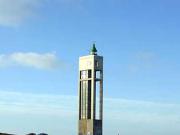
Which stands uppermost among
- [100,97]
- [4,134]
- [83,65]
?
[83,65]

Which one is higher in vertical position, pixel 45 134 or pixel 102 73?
pixel 102 73

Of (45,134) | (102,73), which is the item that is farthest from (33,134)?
(102,73)

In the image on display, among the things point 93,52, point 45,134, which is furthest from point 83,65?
point 45,134

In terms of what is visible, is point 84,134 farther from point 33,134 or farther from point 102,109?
point 33,134

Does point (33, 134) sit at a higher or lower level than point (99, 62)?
lower

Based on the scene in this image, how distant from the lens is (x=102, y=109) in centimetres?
15000

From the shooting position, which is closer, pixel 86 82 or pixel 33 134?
pixel 33 134

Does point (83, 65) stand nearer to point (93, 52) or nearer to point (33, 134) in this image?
point (93, 52)

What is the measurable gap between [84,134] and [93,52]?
25.6 meters

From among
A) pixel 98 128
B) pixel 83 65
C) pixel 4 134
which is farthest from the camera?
pixel 83 65

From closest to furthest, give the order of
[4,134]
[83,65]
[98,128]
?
[4,134] < [98,128] < [83,65]

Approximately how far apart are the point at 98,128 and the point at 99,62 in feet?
66.9

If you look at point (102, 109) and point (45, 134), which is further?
point (102, 109)

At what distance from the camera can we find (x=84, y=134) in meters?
149
